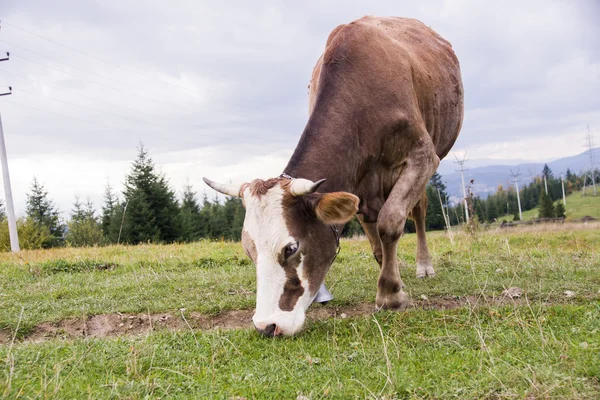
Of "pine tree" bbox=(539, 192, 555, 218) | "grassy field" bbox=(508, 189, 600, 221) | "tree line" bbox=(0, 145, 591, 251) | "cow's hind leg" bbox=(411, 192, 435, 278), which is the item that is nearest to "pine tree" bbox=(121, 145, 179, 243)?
"tree line" bbox=(0, 145, 591, 251)

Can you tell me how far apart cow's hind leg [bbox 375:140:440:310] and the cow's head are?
818 millimetres

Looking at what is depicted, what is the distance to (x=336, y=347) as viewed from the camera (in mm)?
3779

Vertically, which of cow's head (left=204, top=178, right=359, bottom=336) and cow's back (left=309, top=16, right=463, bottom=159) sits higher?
cow's back (left=309, top=16, right=463, bottom=159)

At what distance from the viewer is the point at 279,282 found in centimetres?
418

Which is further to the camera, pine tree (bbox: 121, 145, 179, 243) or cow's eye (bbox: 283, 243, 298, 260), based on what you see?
pine tree (bbox: 121, 145, 179, 243)

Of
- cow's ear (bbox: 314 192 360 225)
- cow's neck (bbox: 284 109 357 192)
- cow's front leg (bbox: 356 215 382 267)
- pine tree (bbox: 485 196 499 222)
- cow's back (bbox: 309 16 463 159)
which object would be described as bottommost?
pine tree (bbox: 485 196 499 222)

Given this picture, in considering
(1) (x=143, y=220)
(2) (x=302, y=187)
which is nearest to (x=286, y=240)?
(2) (x=302, y=187)

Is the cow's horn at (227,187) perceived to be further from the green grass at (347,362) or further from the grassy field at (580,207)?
the grassy field at (580,207)

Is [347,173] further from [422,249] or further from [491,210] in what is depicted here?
[491,210]

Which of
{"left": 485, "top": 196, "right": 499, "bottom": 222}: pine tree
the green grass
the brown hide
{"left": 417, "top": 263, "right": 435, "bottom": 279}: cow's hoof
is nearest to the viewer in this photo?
the green grass

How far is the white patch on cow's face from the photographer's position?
4098 mm

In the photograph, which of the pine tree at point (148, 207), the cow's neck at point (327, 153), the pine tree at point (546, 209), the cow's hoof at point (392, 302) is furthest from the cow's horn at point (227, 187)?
the pine tree at point (546, 209)

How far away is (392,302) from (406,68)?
2.73 metres

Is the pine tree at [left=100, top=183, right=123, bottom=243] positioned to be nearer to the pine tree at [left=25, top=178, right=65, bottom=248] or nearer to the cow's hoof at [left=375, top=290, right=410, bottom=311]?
the pine tree at [left=25, top=178, right=65, bottom=248]
